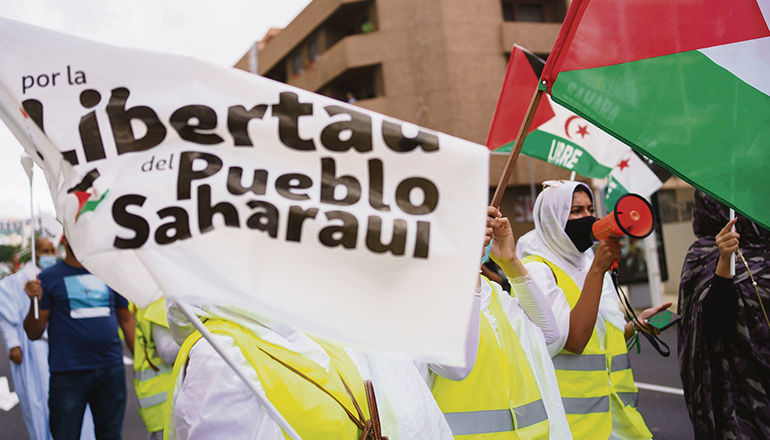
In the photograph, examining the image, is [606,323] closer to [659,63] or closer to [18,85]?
[659,63]

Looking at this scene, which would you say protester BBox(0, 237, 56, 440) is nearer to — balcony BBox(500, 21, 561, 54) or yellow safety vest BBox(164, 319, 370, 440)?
yellow safety vest BBox(164, 319, 370, 440)

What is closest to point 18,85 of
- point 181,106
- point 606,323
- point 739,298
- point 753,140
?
point 181,106

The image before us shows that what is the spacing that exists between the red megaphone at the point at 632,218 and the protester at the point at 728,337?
745 mm

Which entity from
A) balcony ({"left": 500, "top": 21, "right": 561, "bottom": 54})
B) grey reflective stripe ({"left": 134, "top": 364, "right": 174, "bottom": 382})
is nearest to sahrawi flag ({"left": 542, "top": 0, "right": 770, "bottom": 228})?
grey reflective stripe ({"left": 134, "top": 364, "right": 174, "bottom": 382})

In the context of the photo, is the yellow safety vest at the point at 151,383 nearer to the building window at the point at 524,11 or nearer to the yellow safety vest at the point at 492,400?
the yellow safety vest at the point at 492,400

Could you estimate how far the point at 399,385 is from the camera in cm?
193

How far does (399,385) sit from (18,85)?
1.36 metres

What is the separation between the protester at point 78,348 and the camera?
4008 millimetres

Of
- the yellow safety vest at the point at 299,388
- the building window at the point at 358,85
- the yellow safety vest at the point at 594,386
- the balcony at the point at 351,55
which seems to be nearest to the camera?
the yellow safety vest at the point at 299,388

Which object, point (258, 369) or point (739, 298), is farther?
point (739, 298)

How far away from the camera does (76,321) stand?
163 inches

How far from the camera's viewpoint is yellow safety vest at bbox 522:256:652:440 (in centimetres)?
283

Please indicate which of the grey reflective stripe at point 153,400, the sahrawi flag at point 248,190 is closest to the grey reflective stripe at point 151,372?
the grey reflective stripe at point 153,400

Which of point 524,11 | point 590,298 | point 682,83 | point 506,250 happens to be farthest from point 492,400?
point 524,11
